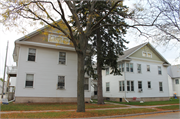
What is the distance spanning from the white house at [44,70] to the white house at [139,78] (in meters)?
7.05

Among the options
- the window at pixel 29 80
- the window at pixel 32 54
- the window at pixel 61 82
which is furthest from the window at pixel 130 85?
the window at pixel 32 54

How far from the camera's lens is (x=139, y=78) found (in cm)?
2542

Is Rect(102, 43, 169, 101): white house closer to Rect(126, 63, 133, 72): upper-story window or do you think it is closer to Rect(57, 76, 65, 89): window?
Rect(126, 63, 133, 72): upper-story window

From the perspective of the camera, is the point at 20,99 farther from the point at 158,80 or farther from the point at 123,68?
the point at 158,80

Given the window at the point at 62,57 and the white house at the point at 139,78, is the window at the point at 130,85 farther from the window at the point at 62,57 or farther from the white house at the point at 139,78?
the window at the point at 62,57

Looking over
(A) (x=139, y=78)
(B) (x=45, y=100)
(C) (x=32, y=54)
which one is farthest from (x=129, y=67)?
(C) (x=32, y=54)

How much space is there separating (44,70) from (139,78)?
15.7 meters

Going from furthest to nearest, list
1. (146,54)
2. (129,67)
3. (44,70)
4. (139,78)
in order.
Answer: (146,54)
(139,78)
(129,67)
(44,70)

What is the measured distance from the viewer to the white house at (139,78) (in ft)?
79.6

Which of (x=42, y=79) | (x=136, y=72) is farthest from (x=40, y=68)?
(x=136, y=72)

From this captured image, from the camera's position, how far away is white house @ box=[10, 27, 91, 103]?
55.3ft

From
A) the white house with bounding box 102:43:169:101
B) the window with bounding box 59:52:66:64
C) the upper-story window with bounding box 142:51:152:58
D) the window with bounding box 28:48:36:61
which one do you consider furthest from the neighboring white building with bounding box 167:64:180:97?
the window with bounding box 28:48:36:61

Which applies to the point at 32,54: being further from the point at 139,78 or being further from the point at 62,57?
the point at 139,78

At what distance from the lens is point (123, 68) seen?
2456cm
